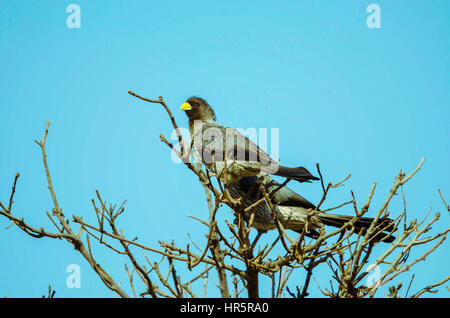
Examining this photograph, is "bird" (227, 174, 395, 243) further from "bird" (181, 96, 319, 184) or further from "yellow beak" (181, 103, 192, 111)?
"yellow beak" (181, 103, 192, 111)

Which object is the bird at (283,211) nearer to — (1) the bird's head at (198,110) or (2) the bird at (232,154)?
(2) the bird at (232,154)

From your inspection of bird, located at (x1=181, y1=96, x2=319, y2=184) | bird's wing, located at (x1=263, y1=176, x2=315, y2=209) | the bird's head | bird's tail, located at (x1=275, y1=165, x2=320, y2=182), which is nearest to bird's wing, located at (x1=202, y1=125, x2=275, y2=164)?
bird, located at (x1=181, y1=96, x2=319, y2=184)

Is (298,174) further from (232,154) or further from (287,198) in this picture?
(287,198)

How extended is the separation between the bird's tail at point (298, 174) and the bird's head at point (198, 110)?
1949mm

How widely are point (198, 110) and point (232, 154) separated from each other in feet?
4.71

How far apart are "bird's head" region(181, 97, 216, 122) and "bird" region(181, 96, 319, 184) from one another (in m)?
0.06

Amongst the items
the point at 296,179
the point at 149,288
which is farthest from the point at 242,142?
the point at 149,288

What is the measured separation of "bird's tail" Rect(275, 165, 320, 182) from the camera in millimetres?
4184

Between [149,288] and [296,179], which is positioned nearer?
[149,288]

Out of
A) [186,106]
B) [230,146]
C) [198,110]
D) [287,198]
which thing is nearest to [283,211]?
[287,198]

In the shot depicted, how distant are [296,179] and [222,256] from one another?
2.93 ft

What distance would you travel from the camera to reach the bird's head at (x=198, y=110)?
6223 millimetres
